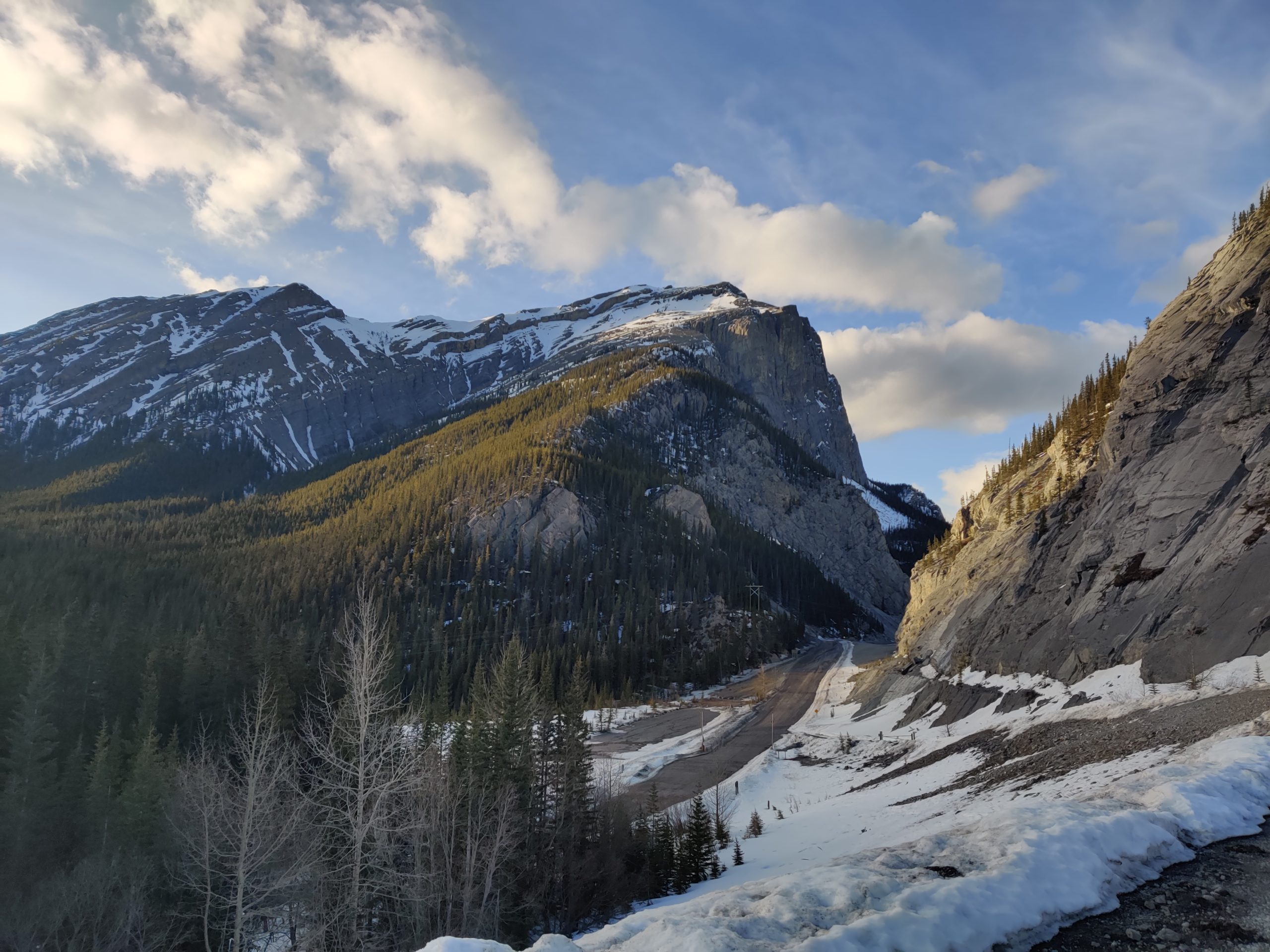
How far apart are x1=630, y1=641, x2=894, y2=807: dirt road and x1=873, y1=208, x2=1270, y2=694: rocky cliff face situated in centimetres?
1784

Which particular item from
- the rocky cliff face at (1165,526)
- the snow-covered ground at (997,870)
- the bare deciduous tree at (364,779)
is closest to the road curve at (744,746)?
the rocky cliff face at (1165,526)

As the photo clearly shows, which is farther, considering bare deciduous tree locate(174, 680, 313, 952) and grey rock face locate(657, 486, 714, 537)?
grey rock face locate(657, 486, 714, 537)

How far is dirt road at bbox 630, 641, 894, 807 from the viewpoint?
44344mm

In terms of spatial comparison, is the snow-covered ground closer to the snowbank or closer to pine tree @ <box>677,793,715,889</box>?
the snowbank

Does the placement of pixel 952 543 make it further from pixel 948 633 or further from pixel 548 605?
pixel 548 605

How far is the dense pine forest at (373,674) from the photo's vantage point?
21047 mm

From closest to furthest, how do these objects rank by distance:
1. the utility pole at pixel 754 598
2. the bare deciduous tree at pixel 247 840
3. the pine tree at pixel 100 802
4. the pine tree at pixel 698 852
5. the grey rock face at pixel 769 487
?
the bare deciduous tree at pixel 247 840 < the pine tree at pixel 698 852 < the pine tree at pixel 100 802 < the utility pole at pixel 754 598 < the grey rock face at pixel 769 487

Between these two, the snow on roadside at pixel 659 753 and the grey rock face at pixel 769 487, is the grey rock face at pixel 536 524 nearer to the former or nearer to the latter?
the grey rock face at pixel 769 487

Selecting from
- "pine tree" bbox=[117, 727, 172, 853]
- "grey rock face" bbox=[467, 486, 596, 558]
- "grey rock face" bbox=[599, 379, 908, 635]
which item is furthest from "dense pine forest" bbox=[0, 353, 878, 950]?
"grey rock face" bbox=[599, 379, 908, 635]

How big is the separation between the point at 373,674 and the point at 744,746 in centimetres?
4381

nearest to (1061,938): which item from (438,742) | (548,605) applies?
(438,742)

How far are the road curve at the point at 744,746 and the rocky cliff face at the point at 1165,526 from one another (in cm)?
1760

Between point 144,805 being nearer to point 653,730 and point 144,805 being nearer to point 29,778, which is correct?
point 29,778

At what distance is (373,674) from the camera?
1639 centimetres
